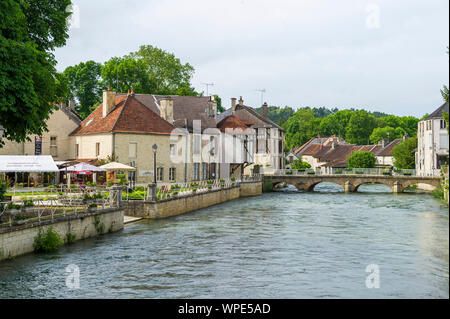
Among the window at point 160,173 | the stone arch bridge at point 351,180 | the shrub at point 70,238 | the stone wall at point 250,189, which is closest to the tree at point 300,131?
the stone arch bridge at point 351,180

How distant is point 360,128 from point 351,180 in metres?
71.7

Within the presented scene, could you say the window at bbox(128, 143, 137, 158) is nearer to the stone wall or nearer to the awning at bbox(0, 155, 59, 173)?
the stone wall

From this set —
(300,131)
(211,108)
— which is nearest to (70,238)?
(211,108)

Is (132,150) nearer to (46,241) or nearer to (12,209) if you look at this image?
(12,209)

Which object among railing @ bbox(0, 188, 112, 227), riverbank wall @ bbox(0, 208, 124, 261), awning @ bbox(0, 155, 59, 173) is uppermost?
awning @ bbox(0, 155, 59, 173)

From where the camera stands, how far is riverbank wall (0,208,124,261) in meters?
18.1

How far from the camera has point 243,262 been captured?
1969 centimetres

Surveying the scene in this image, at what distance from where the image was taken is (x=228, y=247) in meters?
23.2

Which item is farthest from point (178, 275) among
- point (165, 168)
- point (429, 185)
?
point (429, 185)

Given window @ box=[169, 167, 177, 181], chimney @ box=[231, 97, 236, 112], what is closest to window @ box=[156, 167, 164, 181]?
window @ box=[169, 167, 177, 181]

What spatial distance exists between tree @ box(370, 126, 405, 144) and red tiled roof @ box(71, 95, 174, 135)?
3636 inches

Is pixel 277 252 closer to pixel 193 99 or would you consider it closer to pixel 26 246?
pixel 26 246

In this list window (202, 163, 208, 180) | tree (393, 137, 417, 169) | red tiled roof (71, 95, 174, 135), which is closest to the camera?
red tiled roof (71, 95, 174, 135)
